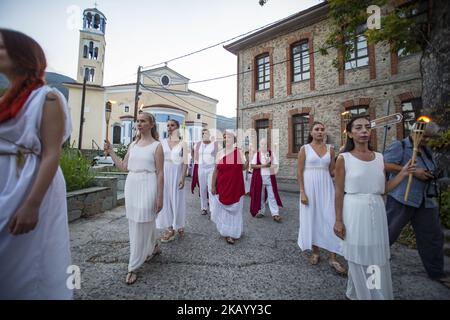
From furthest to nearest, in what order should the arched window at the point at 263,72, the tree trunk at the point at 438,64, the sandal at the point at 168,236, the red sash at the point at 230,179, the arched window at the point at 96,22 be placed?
the arched window at the point at 96,22, the arched window at the point at 263,72, the tree trunk at the point at 438,64, the red sash at the point at 230,179, the sandal at the point at 168,236

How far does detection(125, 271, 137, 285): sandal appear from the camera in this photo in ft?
7.71

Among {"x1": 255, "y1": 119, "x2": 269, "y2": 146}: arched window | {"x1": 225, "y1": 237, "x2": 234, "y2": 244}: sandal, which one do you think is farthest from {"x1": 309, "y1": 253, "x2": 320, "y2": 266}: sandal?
{"x1": 255, "y1": 119, "x2": 269, "y2": 146}: arched window

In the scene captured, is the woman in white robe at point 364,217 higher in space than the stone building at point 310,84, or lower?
lower

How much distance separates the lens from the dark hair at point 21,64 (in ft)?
4.05

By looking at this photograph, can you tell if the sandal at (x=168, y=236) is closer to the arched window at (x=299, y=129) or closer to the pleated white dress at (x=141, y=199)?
the pleated white dress at (x=141, y=199)

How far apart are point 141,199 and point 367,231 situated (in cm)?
228

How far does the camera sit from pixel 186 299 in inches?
82.4

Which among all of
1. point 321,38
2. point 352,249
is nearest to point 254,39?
point 321,38

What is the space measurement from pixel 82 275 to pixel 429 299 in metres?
3.67

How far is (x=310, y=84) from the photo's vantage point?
39.0ft

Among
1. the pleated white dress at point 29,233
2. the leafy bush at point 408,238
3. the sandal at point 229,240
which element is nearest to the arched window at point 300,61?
the leafy bush at point 408,238

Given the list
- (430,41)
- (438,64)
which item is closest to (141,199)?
(438,64)

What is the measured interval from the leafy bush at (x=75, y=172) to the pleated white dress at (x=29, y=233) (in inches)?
169

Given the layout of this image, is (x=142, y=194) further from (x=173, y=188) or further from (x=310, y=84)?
(x=310, y=84)
